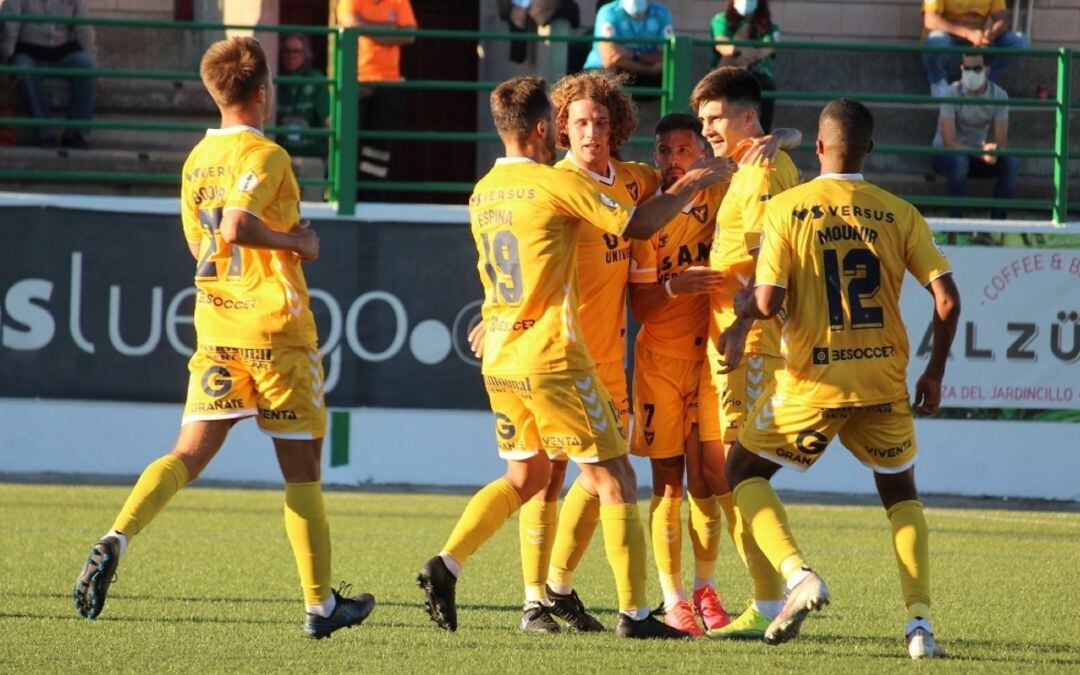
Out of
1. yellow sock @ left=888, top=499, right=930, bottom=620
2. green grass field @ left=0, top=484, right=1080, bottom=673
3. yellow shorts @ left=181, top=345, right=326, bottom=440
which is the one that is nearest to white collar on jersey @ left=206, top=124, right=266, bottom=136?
yellow shorts @ left=181, top=345, right=326, bottom=440

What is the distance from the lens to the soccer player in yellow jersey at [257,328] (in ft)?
19.4

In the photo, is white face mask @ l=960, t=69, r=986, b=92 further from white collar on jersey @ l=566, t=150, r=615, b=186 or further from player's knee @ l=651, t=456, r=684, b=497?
white collar on jersey @ l=566, t=150, r=615, b=186

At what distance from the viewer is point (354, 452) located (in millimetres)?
11531

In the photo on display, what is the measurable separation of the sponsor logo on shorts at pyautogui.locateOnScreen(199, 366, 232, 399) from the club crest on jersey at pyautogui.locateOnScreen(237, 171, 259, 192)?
673 mm

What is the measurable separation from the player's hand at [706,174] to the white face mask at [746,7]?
738 cm

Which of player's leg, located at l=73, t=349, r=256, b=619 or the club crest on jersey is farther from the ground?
the club crest on jersey

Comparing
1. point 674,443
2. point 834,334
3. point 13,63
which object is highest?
point 13,63

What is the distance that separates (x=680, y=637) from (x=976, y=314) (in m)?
6.21

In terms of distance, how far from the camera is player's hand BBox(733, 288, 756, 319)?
19.2ft

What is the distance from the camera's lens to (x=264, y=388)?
236 inches

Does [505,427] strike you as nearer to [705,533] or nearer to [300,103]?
[705,533]

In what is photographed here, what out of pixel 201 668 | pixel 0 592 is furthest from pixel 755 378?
pixel 0 592

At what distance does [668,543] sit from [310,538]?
148 cm

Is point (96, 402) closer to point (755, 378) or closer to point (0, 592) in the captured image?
point (0, 592)
